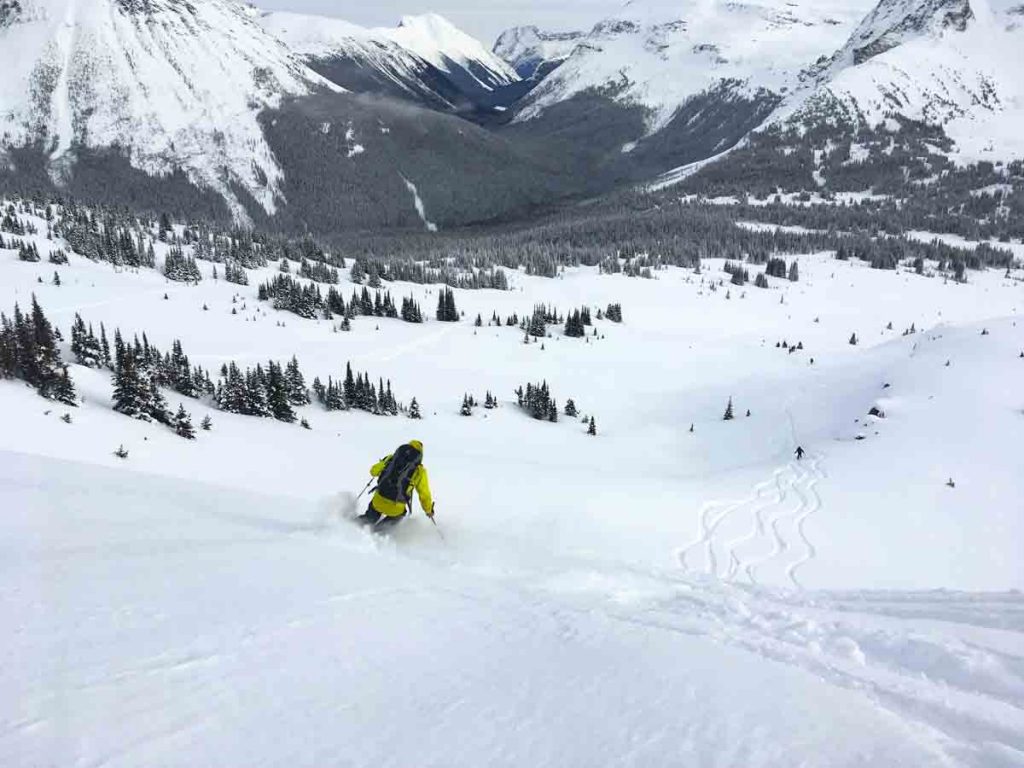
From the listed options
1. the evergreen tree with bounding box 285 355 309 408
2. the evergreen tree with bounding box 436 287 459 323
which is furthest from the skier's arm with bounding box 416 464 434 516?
the evergreen tree with bounding box 436 287 459 323

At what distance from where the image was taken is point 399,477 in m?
14.4

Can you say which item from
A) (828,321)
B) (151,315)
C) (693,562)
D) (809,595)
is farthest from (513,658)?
(828,321)

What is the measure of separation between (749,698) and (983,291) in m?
142

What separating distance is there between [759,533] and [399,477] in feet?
36.2

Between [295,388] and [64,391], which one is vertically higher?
[64,391]

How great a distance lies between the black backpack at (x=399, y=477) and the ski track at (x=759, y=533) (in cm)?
692

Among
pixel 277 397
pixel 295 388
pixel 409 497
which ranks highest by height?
pixel 409 497

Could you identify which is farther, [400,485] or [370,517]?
[370,517]

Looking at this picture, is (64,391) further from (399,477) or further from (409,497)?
(409,497)

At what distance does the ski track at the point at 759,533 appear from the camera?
15336 mm

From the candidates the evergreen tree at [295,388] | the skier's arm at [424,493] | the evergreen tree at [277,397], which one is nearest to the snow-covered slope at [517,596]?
the skier's arm at [424,493]

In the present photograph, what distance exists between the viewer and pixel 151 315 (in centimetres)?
6291

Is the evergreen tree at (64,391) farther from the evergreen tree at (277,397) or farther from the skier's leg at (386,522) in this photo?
the skier's leg at (386,522)

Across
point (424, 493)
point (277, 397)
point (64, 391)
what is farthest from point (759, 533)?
point (277, 397)
